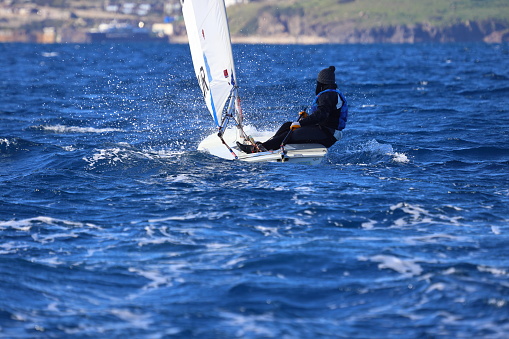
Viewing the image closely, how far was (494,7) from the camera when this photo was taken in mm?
184250

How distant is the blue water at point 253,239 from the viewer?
5910mm

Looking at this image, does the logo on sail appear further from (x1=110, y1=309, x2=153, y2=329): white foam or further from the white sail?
(x1=110, y1=309, x2=153, y2=329): white foam

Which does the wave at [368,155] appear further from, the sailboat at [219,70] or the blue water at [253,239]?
the sailboat at [219,70]

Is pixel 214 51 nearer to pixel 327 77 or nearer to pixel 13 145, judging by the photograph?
pixel 327 77

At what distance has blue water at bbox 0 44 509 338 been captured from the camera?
19.4 feet

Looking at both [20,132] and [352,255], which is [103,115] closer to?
[20,132]

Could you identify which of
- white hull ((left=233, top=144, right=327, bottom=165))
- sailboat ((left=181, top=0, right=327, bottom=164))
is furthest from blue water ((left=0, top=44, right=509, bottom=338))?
sailboat ((left=181, top=0, right=327, bottom=164))

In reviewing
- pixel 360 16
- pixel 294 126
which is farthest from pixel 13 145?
pixel 360 16

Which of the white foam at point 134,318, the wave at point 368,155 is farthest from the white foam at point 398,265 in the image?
the wave at point 368,155

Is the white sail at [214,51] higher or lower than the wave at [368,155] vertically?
higher

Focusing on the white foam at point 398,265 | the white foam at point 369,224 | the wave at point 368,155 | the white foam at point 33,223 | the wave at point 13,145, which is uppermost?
the wave at point 13,145

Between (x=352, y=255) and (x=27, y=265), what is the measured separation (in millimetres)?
3593

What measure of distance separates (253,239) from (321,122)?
4487 mm

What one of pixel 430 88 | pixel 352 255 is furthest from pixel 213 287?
pixel 430 88
